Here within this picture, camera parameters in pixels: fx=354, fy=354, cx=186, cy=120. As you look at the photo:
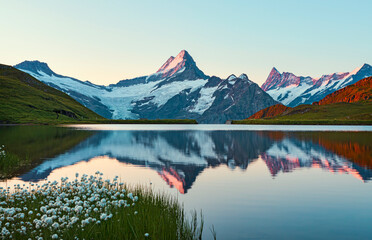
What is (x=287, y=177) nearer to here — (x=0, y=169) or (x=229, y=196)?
(x=229, y=196)

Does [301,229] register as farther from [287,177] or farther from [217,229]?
[287,177]

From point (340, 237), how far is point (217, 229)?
6440 mm

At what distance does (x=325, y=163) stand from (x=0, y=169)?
42083 millimetres

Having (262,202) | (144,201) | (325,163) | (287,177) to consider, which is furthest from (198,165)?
(144,201)

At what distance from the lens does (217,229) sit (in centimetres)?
2002

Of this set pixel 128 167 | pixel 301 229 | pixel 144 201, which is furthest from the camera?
pixel 128 167

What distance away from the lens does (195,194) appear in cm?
2970

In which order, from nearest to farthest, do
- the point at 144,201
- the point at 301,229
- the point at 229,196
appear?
the point at 301,229, the point at 144,201, the point at 229,196

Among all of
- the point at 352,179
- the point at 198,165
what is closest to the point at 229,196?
the point at 352,179

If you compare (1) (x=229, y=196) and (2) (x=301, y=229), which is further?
(1) (x=229, y=196)

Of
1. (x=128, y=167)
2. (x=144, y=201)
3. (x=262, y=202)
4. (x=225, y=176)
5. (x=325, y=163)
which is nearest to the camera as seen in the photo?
(x=144, y=201)

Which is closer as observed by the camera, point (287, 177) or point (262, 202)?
point (262, 202)

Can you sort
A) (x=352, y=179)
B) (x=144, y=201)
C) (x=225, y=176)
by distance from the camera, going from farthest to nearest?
(x=225, y=176) < (x=352, y=179) < (x=144, y=201)

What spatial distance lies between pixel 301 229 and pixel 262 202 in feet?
23.4
